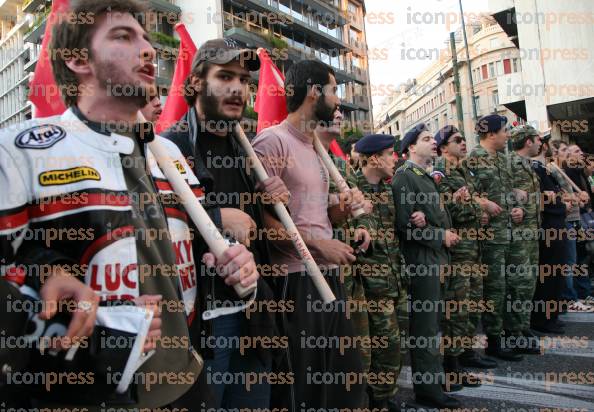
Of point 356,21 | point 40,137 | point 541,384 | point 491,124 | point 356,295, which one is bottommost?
point 541,384

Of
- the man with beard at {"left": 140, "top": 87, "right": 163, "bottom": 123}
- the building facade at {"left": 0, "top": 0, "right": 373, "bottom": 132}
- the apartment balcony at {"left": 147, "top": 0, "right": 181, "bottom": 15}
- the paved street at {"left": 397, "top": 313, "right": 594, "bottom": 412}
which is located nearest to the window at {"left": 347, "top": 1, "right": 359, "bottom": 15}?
the building facade at {"left": 0, "top": 0, "right": 373, "bottom": 132}

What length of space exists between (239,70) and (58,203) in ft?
4.10

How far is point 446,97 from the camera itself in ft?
179

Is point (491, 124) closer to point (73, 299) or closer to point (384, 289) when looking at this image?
point (384, 289)

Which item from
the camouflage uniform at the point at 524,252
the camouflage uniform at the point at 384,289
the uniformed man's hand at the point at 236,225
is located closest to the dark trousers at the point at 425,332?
the camouflage uniform at the point at 384,289

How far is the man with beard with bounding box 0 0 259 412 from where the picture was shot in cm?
112

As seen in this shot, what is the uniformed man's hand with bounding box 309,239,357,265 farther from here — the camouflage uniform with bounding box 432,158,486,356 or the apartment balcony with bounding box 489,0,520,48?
the apartment balcony with bounding box 489,0,520,48

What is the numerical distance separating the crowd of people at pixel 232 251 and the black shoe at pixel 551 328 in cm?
59

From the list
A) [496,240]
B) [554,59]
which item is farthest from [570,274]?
[554,59]

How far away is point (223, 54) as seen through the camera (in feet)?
7.10

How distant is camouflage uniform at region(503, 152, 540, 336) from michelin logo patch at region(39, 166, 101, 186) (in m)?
4.66

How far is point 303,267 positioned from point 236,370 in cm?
64

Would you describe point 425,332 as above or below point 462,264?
below

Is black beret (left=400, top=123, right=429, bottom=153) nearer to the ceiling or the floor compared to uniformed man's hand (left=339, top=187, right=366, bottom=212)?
nearer to the ceiling
